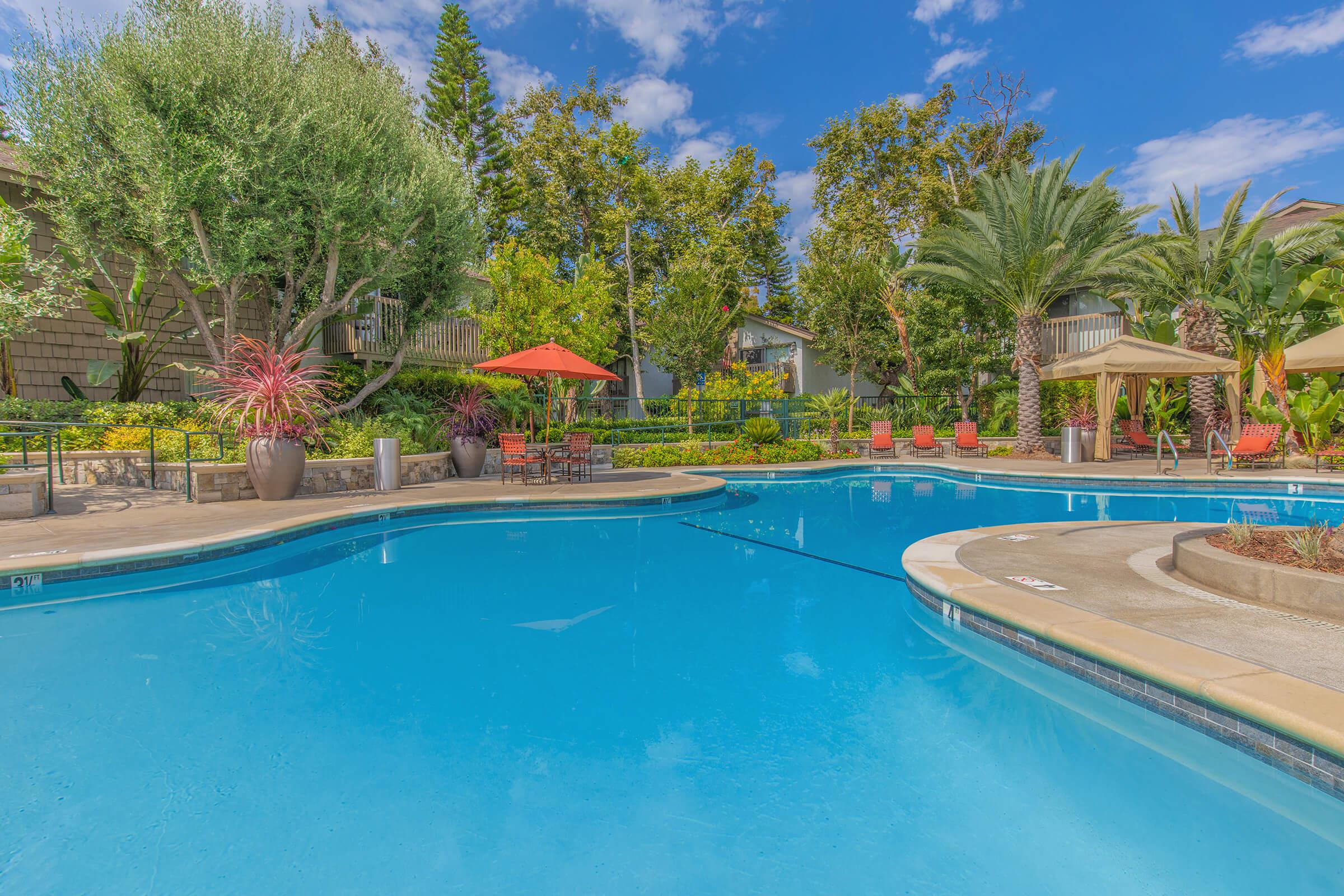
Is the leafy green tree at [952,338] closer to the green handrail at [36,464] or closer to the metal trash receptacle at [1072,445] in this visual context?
the metal trash receptacle at [1072,445]

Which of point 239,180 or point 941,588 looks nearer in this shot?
point 941,588

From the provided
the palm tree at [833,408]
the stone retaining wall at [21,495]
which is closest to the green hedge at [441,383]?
the stone retaining wall at [21,495]

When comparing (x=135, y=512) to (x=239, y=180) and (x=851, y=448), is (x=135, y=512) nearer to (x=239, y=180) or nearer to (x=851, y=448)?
(x=239, y=180)

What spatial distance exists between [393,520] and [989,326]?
19.7 meters

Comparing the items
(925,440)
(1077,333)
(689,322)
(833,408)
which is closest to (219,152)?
(689,322)

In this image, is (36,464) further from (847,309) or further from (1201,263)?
(1201,263)

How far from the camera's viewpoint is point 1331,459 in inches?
488

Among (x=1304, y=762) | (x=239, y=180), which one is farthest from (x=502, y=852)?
(x=239, y=180)

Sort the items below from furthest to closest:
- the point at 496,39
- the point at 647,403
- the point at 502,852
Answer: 1. the point at 496,39
2. the point at 647,403
3. the point at 502,852

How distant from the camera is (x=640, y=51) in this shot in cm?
2864

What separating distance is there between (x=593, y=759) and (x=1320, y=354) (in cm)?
1296

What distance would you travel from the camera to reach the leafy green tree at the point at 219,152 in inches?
385

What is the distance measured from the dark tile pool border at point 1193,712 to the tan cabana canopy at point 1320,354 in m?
9.96

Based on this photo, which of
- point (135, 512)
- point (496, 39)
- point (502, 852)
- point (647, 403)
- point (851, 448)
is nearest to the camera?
point (502, 852)
